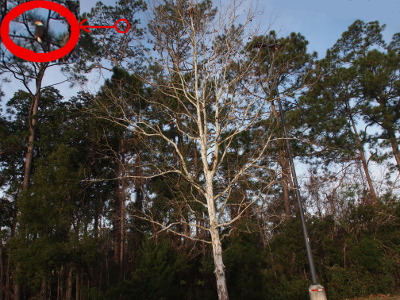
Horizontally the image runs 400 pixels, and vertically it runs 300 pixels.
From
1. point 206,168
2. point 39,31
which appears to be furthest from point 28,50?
point 206,168

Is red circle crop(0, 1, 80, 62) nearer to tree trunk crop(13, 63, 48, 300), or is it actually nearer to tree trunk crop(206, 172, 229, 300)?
tree trunk crop(206, 172, 229, 300)

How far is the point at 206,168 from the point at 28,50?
4.89 meters

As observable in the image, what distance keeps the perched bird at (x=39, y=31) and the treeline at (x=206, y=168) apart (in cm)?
442

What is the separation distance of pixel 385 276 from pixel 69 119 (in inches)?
674

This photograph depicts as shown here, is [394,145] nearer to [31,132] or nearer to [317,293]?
[317,293]

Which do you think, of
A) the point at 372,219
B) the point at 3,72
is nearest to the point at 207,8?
the point at 372,219

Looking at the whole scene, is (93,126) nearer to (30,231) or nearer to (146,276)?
(30,231)

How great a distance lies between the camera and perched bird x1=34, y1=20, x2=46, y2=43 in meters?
3.56

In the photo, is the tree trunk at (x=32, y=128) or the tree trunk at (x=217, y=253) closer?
the tree trunk at (x=217, y=253)

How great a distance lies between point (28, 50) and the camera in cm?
377

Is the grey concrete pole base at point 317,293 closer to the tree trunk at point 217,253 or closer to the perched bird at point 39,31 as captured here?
the tree trunk at point 217,253

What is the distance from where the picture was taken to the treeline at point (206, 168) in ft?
29.1

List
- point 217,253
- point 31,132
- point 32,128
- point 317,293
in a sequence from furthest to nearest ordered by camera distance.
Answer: point 32,128
point 31,132
point 317,293
point 217,253

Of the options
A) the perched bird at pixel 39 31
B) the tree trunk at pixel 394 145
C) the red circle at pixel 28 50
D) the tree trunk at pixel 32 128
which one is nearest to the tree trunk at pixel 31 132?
the tree trunk at pixel 32 128
